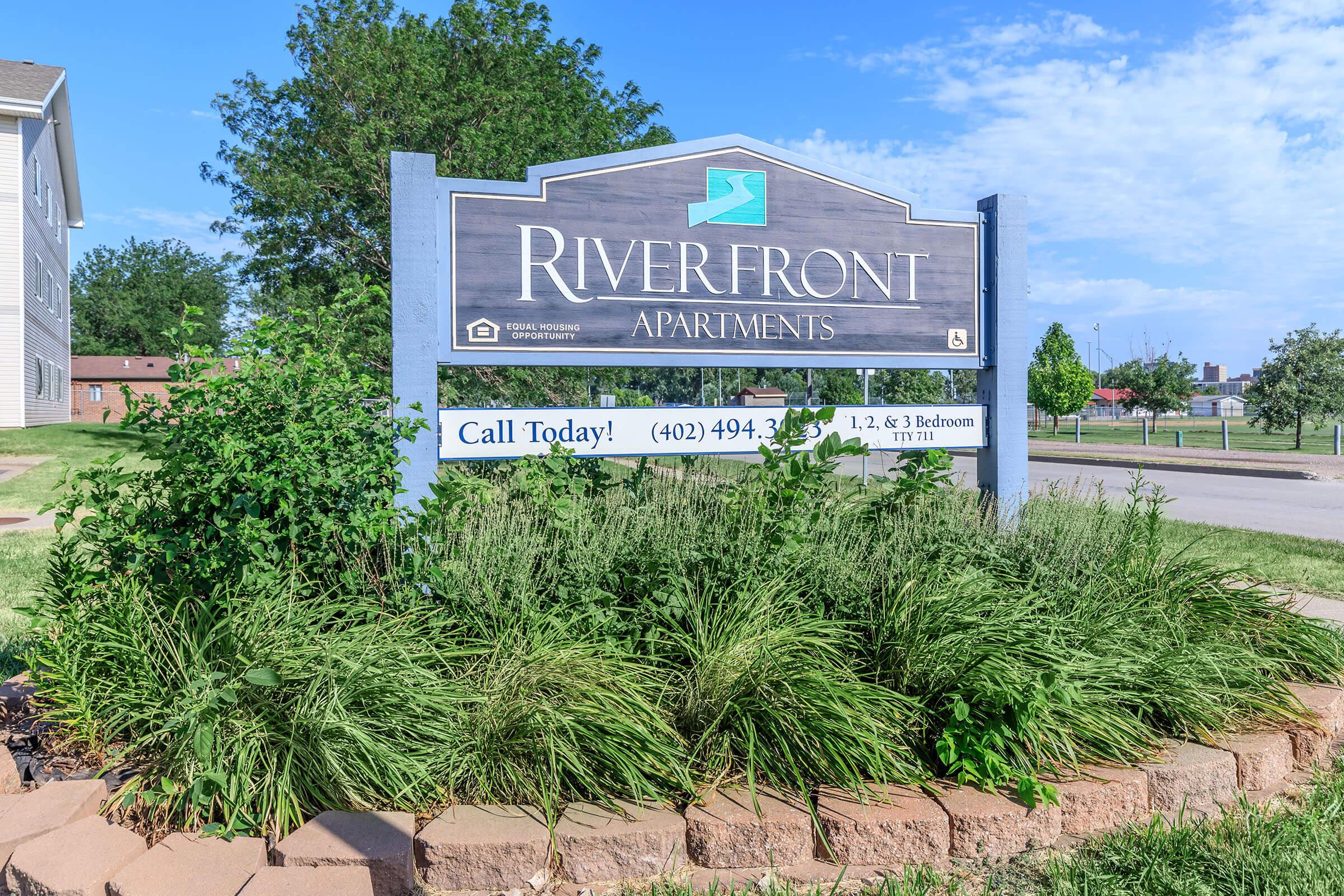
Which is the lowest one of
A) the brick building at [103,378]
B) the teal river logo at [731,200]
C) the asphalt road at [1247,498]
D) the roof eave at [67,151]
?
the asphalt road at [1247,498]

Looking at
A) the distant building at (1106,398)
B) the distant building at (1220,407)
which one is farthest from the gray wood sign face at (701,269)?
the distant building at (1220,407)

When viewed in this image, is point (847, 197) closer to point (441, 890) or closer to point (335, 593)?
point (335, 593)

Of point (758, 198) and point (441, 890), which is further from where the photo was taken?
point (758, 198)

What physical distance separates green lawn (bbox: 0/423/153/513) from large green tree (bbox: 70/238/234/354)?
3188cm

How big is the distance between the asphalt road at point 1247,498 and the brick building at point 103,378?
44.8m

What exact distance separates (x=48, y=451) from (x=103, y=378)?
34.5 m

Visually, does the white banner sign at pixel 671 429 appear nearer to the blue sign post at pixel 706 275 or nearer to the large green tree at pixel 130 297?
the blue sign post at pixel 706 275

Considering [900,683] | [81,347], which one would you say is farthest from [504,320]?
[81,347]

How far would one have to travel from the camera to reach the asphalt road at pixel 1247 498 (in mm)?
10164

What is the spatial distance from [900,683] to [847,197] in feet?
11.6

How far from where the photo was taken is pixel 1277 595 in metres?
4.28

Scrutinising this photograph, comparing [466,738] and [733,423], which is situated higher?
[733,423]

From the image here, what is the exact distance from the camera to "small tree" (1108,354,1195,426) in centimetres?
4453

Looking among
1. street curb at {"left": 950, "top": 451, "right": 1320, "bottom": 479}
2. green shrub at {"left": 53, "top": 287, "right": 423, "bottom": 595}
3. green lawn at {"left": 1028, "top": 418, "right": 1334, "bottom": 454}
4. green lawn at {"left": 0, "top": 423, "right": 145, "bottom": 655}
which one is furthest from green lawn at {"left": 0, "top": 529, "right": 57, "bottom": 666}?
green lawn at {"left": 1028, "top": 418, "right": 1334, "bottom": 454}
